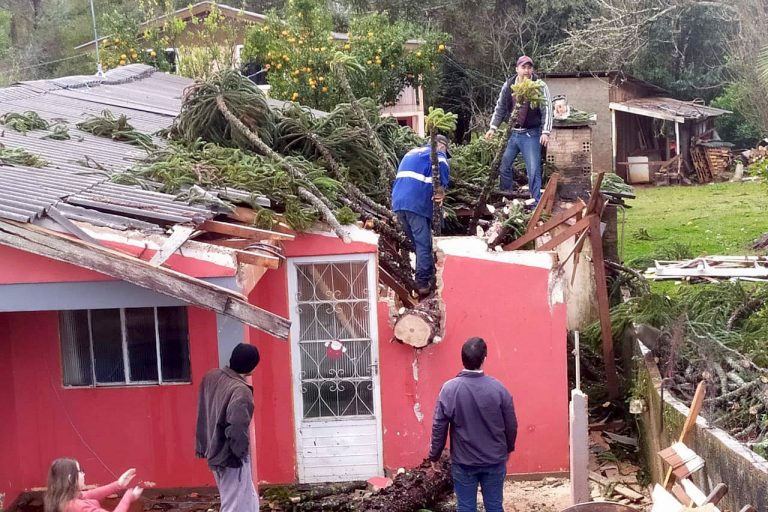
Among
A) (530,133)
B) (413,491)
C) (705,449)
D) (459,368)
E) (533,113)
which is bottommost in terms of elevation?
Answer: (413,491)

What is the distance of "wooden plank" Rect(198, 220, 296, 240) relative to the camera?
7.93 metres

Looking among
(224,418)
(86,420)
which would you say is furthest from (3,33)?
(224,418)

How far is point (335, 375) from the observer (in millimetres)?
9578

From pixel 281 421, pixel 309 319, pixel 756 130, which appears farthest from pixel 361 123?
pixel 756 130

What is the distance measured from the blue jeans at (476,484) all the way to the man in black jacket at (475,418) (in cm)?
4

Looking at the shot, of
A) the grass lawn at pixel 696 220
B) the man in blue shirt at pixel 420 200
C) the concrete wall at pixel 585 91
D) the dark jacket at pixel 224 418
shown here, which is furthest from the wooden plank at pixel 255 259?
the concrete wall at pixel 585 91

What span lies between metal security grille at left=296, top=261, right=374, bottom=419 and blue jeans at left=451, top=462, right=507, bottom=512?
8.26ft

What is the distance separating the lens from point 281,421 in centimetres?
954

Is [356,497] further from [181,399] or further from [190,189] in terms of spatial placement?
[190,189]

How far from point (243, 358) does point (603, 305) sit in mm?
5069

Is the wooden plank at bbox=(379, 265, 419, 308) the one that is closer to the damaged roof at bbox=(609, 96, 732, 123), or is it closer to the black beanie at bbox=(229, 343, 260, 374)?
the black beanie at bbox=(229, 343, 260, 374)

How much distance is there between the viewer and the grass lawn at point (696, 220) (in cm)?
2023

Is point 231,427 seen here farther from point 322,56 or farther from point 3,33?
point 3,33

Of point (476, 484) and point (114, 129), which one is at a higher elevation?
point (114, 129)
